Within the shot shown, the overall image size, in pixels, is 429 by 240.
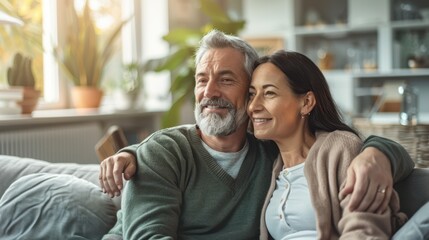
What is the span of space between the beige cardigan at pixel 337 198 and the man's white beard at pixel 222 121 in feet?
1.10

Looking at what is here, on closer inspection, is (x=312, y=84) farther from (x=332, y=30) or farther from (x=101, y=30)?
(x=332, y=30)

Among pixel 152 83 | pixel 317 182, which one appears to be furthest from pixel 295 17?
pixel 317 182

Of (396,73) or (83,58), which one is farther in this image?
(396,73)

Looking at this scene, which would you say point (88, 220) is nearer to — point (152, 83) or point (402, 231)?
point (402, 231)

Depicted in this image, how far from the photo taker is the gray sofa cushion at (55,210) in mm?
2049

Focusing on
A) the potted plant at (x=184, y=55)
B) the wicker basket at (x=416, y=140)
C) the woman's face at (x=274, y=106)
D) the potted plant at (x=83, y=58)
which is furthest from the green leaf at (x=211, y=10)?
the woman's face at (x=274, y=106)

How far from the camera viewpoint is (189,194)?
1.89 m

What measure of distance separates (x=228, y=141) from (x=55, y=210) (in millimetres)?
656

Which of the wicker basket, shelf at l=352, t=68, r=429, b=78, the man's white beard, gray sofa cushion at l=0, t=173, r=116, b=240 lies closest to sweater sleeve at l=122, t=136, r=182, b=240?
the man's white beard

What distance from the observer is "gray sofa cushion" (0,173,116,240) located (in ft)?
6.72

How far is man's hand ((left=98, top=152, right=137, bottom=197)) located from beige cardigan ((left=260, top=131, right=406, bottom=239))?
0.54m

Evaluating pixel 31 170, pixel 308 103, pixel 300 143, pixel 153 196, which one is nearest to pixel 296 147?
pixel 300 143

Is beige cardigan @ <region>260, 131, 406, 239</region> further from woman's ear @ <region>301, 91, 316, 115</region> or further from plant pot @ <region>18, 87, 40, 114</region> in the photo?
plant pot @ <region>18, 87, 40, 114</region>

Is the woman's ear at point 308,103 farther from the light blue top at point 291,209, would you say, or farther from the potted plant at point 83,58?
the potted plant at point 83,58
